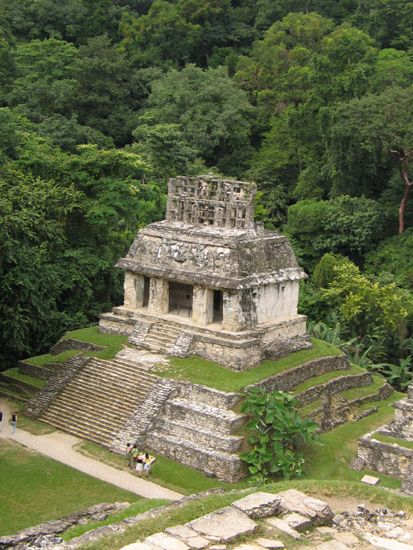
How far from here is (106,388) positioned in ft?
76.1

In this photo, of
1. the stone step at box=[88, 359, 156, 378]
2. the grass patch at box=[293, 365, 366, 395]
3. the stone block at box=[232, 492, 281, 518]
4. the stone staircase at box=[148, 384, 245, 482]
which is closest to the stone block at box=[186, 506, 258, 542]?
the stone block at box=[232, 492, 281, 518]

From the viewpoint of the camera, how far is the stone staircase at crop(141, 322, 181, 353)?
79.1ft

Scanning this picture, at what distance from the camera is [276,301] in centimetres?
2466

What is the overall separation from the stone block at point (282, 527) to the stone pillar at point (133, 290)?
1356 cm

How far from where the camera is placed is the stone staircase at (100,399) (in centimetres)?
2209

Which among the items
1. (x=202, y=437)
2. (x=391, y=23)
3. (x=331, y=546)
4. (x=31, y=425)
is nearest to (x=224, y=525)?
(x=331, y=546)

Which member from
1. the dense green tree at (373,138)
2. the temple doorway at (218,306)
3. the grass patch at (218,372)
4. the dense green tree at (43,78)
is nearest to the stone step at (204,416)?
the grass patch at (218,372)

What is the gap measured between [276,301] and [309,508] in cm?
1187

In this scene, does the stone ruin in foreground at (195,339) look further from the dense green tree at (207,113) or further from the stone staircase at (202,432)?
the dense green tree at (207,113)

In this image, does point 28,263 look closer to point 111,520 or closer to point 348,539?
point 111,520

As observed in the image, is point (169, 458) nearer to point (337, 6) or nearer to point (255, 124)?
point (255, 124)

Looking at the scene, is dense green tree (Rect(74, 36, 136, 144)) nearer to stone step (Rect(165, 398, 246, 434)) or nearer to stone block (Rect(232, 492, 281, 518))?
stone step (Rect(165, 398, 246, 434))

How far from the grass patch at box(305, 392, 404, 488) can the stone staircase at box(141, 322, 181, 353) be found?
4794 mm

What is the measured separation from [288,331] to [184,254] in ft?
12.1
